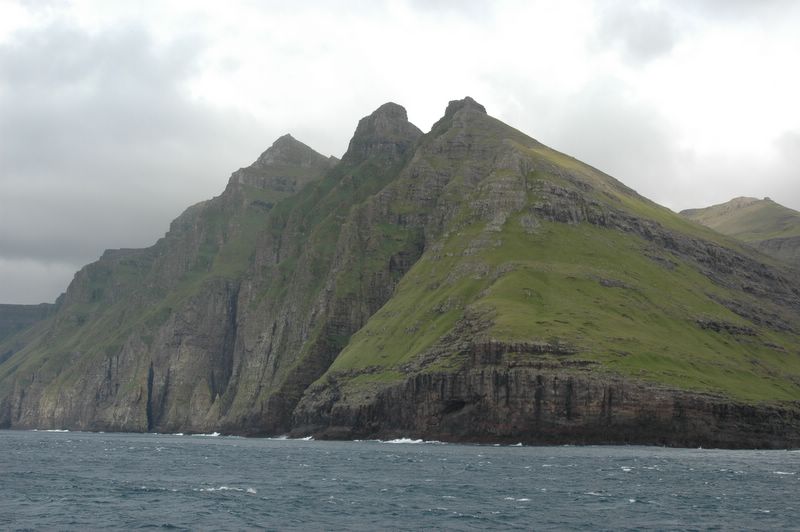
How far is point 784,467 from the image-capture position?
137 metres

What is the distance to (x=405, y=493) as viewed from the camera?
96.7m

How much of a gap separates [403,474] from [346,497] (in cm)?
2783

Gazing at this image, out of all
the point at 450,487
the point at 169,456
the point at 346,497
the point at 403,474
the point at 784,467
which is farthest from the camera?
the point at 169,456

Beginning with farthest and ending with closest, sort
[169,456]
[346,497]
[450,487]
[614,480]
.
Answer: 1. [169,456]
2. [614,480]
3. [450,487]
4. [346,497]

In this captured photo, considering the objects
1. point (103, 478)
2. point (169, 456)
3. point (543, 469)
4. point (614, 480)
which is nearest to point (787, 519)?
point (614, 480)

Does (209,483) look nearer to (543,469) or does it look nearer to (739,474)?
(543,469)

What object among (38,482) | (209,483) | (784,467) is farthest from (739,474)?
(38,482)

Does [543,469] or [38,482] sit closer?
[38,482]

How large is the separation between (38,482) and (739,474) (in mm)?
85860

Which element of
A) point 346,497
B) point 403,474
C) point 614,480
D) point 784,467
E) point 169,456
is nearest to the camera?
point 346,497

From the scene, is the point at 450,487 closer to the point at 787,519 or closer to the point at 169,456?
the point at 787,519

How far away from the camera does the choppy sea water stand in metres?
76.3

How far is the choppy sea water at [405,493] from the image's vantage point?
76.3 metres

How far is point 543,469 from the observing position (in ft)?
416
